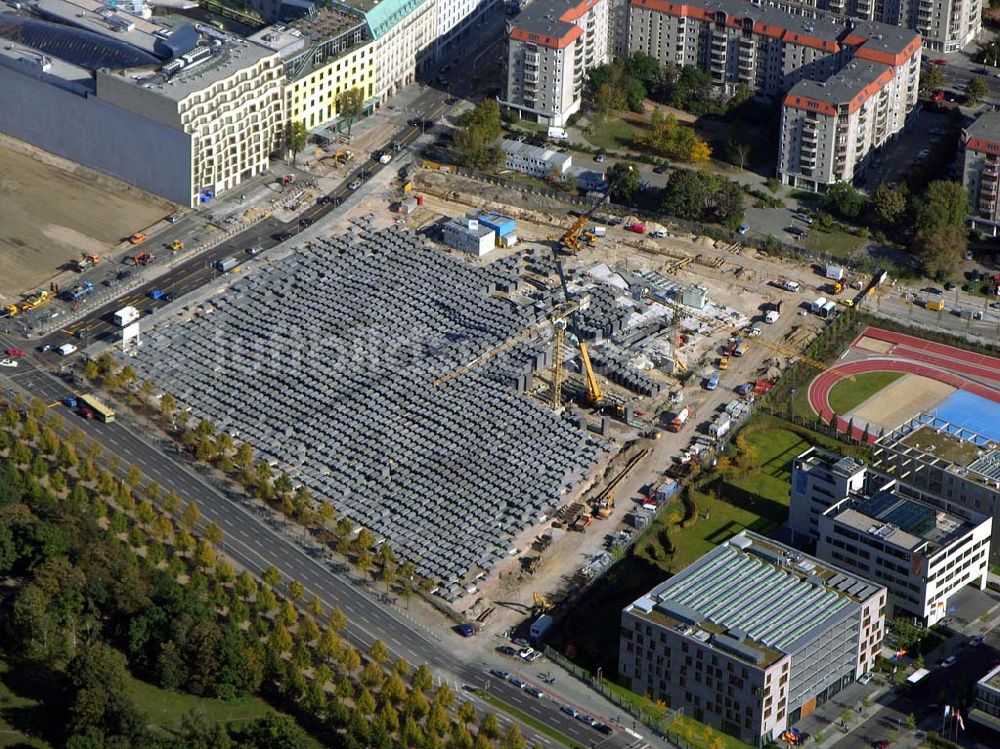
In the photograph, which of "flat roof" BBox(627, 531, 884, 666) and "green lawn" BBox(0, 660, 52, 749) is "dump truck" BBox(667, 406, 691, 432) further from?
"green lawn" BBox(0, 660, 52, 749)

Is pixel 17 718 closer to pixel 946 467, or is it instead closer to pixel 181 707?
pixel 181 707

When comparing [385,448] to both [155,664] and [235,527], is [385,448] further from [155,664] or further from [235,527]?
[155,664]

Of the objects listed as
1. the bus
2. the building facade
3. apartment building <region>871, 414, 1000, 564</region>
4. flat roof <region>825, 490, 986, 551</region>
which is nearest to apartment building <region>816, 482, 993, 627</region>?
flat roof <region>825, 490, 986, 551</region>

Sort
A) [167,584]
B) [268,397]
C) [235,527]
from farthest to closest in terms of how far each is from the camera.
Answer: [268,397] → [235,527] → [167,584]

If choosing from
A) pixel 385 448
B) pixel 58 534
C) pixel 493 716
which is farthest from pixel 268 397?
pixel 493 716

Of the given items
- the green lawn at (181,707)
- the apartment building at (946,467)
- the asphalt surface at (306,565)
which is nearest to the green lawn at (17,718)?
the green lawn at (181,707)
